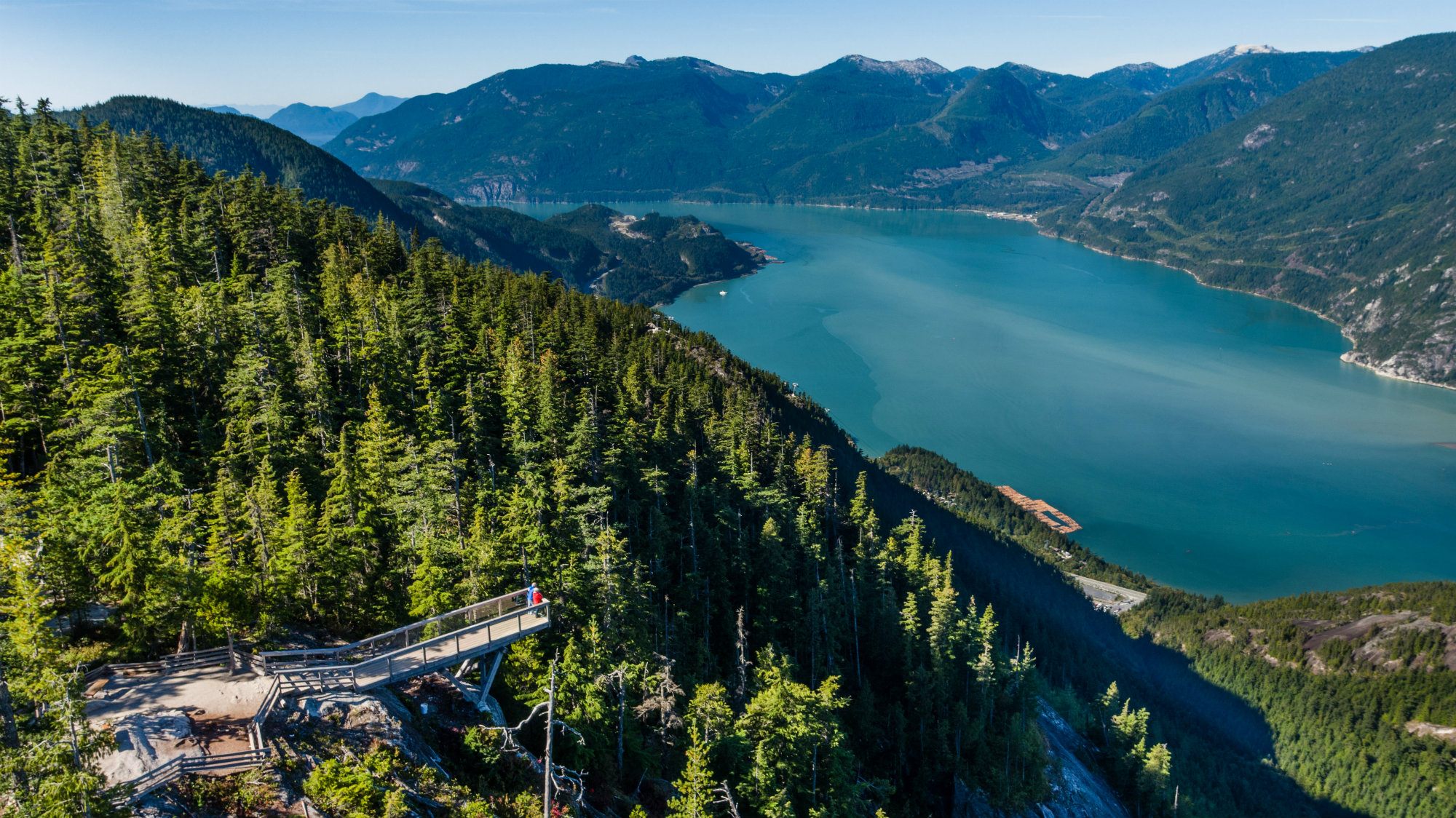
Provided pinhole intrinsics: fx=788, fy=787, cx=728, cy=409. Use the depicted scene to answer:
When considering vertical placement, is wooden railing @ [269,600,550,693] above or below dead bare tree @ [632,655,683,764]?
above

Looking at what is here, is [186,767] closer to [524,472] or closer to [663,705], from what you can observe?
[663,705]

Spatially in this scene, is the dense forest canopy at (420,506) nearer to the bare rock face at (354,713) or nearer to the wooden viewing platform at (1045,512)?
the bare rock face at (354,713)

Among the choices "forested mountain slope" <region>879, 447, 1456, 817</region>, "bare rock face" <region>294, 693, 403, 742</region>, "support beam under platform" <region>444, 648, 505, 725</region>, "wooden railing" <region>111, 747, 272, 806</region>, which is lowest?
"forested mountain slope" <region>879, 447, 1456, 817</region>

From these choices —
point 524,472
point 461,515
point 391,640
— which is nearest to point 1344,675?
point 524,472

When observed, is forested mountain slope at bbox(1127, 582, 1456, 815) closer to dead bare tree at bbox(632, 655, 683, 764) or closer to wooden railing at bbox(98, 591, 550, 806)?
dead bare tree at bbox(632, 655, 683, 764)

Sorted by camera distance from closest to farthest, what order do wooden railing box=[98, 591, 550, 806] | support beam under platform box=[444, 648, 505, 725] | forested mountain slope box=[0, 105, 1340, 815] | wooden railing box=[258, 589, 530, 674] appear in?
1. wooden railing box=[98, 591, 550, 806]
2. wooden railing box=[258, 589, 530, 674]
3. support beam under platform box=[444, 648, 505, 725]
4. forested mountain slope box=[0, 105, 1340, 815]

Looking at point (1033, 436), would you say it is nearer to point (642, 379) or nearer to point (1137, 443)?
point (1137, 443)

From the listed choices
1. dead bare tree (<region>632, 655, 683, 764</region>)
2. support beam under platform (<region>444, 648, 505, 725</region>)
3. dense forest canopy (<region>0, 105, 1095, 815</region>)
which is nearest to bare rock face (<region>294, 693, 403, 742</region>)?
support beam under platform (<region>444, 648, 505, 725</region>)
